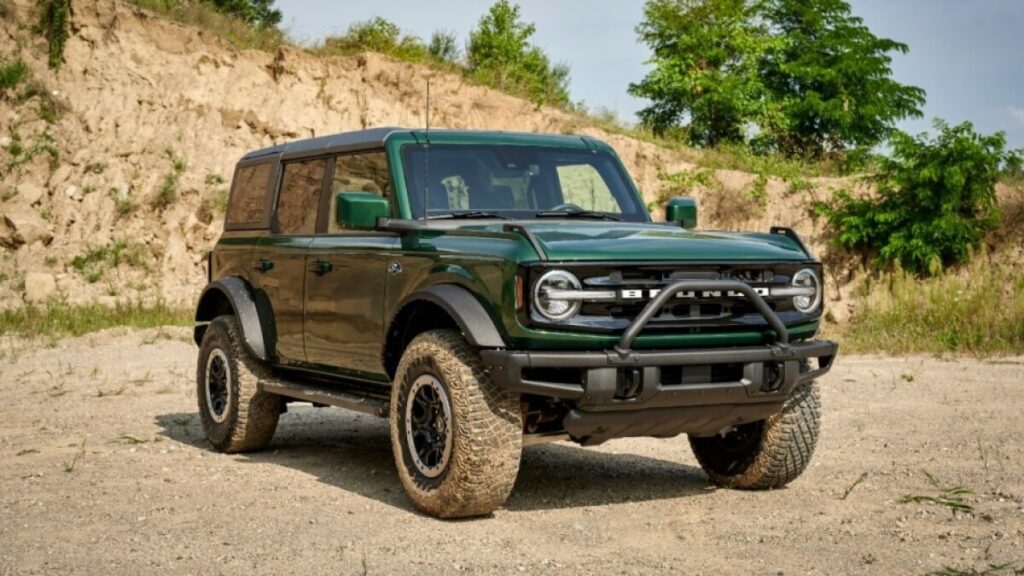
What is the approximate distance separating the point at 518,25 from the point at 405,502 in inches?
1376

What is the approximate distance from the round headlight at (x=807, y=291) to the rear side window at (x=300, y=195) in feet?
10.6

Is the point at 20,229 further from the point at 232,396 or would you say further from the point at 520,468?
the point at 520,468

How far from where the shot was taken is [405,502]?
7.54 m

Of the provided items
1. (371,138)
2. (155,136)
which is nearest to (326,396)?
(371,138)

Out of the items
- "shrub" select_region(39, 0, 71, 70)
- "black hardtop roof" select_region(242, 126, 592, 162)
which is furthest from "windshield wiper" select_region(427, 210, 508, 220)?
"shrub" select_region(39, 0, 71, 70)

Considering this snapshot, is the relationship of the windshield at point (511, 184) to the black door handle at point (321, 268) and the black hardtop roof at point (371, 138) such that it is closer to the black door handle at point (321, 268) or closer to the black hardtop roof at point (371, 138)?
the black hardtop roof at point (371, 138)

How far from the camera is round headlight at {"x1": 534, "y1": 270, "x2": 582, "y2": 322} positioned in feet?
21.3

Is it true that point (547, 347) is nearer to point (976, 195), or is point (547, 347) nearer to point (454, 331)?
point (454, 331)

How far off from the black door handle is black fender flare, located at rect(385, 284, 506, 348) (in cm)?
138

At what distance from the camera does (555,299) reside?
6.48 m

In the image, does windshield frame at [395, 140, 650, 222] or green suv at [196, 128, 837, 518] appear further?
windshield frame at [395, 140, 650, 222]

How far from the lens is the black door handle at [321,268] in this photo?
835cm

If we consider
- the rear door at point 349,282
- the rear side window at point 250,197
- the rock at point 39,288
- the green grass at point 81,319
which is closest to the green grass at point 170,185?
the rock at point 39,288

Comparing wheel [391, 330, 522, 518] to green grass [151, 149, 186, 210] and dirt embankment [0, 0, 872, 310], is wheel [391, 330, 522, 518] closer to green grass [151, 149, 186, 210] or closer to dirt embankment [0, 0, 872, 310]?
dirt embankment [0, 0, 872, 310]
